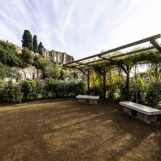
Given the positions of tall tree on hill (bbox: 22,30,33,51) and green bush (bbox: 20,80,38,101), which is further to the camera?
tall tree on hill (bbox: 22,30,33,51)

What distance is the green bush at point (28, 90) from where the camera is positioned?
18.0ft

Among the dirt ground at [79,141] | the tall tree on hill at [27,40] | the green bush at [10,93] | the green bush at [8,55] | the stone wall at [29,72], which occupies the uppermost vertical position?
the tall tree on hill at [27,40]

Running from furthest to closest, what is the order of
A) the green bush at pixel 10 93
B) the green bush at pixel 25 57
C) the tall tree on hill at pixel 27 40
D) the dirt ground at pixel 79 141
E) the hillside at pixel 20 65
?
the tall tree on hill at pixel 27 40, the green bush at pixel 25 57, the hillside at pixel 20 65, the green bush at pixel 10 93, the dirt ground at pixel 79 141

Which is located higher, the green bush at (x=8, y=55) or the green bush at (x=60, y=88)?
the green bush at (x=8, y=55)

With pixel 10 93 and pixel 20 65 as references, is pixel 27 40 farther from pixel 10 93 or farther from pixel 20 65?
pixel 10 93

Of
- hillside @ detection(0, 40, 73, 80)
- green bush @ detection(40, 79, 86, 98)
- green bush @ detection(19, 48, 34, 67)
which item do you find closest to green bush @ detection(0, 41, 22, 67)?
hillside @ detection(0, 40, 73, 80)

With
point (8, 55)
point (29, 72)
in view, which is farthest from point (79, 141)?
point (29, 72)

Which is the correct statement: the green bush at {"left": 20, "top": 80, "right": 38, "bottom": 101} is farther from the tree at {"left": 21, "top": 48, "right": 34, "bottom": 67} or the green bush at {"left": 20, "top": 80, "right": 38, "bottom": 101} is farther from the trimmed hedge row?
the tree at {"left": 21, "top": 48, "right": 34, "bottom": 67}

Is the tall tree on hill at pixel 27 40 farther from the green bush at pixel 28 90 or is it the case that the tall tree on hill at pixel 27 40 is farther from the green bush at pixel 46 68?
the green bush at pixel 28 90

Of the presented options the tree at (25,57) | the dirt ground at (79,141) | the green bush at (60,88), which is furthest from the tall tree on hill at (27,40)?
the dirt ground at (79,141)

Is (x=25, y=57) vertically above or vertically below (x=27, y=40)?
below

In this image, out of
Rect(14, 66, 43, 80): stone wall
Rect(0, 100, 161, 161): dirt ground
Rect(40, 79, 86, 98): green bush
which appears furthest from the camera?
Rect(14, 66, 43, 80): stone wall

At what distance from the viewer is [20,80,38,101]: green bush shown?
5.48m

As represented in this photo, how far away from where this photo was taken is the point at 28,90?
Answer: 5.55 metres
